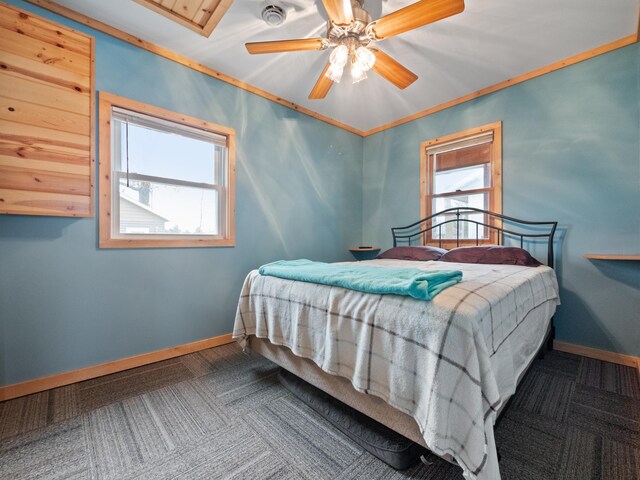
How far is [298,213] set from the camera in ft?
10.7

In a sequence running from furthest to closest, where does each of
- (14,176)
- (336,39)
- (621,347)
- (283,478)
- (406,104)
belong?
(406,104) < (621,347) < (336,39) < (14,176) < (283,478)

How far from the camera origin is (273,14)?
185cm

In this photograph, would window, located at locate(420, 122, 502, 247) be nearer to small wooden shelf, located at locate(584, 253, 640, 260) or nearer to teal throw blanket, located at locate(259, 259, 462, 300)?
small wooden shelf, located at locate(584, 253, 640, 260)

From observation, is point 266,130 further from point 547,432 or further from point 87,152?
point 547,432

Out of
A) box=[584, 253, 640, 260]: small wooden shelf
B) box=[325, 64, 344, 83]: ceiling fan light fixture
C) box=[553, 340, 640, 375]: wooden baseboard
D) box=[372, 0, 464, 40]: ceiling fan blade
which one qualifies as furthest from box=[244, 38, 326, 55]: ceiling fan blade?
box=[553, 340, 640, 375]: wooden baseboard

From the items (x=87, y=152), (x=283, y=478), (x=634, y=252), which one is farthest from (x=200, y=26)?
(x=634, y=252)

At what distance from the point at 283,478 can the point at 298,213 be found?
98.6 inches

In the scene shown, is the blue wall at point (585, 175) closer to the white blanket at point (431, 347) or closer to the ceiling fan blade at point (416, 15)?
the white blanket at point (431, 347)

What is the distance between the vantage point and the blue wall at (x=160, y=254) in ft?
5.73

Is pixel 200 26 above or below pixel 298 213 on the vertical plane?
above

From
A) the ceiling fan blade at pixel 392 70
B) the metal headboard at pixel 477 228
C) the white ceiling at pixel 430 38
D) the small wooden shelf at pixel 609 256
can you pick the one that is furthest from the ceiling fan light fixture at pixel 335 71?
the small wooden shelf at pixel 609 256

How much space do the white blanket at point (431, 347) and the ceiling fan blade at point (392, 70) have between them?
5.28 ft

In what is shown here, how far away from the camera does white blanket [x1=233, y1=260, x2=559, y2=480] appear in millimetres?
868

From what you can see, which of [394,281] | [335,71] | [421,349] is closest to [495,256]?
[394,281]
